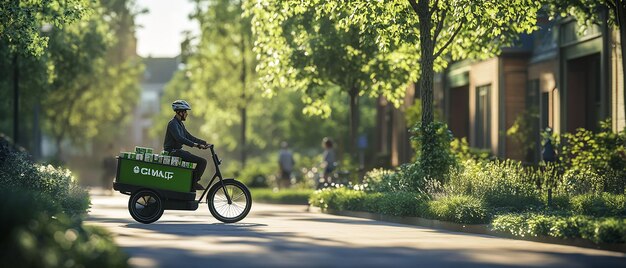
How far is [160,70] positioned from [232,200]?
93.9 m

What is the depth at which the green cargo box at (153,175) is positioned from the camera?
17891 mm

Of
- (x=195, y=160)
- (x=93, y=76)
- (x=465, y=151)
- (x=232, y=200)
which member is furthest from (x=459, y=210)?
(x=93, y=76)

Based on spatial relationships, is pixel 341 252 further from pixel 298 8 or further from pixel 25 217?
pixel 298 8

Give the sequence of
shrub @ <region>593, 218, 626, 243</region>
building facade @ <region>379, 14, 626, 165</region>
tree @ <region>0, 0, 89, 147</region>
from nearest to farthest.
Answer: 1. shrub @ <region>593, 218, 626, 243</region>
2. tree @ <region>0, 0, 89, 147</region>
3. building facade @ <region>379, 14, 626, 165</region>

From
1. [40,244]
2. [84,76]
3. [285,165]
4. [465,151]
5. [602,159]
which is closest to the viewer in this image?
[40,244]

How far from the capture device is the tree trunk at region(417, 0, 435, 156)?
22172 mm

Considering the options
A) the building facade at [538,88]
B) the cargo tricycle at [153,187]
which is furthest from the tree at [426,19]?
the cargo tricycle at [153,187]

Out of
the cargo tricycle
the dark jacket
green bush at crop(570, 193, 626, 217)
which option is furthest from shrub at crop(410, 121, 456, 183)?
the dark jacket

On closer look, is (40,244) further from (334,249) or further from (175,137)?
(175,137)

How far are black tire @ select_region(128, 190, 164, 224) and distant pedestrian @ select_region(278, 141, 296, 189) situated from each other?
20.7 metres

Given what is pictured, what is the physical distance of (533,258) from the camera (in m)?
12.3

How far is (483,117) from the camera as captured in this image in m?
37.2

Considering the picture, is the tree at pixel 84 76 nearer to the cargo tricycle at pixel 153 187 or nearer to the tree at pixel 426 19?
the tree at pixel 426 19

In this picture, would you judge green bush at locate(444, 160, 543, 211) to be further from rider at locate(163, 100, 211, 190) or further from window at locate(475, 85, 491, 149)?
window at locate(475, 85, 491, 149)
